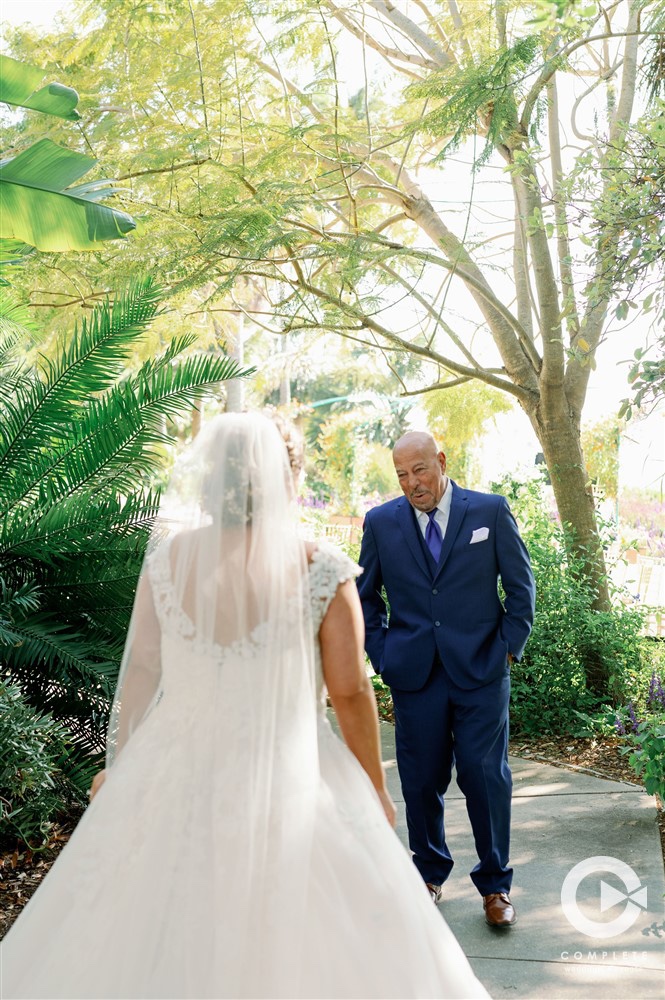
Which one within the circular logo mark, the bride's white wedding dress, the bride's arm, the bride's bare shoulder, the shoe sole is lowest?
the shoe sole

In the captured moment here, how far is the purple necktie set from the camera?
180 inches

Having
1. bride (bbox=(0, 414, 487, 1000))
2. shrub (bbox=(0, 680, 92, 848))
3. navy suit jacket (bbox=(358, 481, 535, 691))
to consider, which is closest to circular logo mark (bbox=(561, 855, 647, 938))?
navy suit jacket (bbox=(358, 481, 535, 691))

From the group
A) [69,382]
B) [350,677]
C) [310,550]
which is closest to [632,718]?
[69,382]

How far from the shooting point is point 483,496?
452 cm

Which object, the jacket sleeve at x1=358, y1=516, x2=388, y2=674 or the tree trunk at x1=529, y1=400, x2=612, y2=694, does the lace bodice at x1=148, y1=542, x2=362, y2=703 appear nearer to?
the jacket sleeve at x1=358, y1=516, x2=388, y2=674

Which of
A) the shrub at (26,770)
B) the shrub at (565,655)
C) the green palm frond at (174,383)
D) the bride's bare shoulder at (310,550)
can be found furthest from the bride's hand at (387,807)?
the shrub at (565,655)

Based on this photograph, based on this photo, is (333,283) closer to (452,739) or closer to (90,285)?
(90,285)

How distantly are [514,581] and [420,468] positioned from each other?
657 mm

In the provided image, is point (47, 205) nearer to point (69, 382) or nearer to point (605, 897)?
point (69, 382)

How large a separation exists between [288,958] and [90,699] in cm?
417

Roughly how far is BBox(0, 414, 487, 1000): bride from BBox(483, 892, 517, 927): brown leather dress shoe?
1.66 metres

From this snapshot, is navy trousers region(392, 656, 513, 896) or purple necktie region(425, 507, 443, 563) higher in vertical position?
purple necktie region(425, 507, 443, 563)

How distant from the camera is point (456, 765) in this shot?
174 inches

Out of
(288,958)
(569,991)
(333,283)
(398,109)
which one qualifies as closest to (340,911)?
(288,958)
